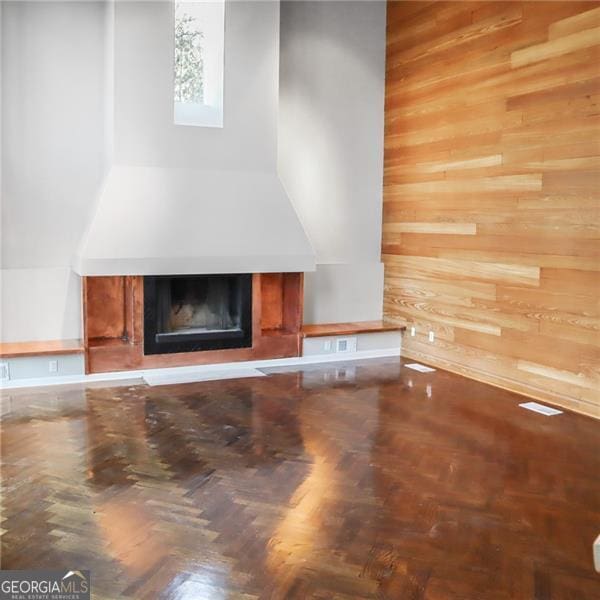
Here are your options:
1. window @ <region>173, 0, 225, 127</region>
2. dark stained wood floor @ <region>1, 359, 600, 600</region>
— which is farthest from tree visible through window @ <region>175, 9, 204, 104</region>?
dark stained wood floor @ <region>1, 359, 600, 600</region>

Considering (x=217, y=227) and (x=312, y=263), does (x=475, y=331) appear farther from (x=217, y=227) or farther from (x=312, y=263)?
(x=217, y=227)

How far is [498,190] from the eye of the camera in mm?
4949

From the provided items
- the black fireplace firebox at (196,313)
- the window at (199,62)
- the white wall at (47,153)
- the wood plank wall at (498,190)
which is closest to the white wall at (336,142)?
the wood plank wall at (498,190)

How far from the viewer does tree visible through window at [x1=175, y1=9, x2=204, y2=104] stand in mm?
5137

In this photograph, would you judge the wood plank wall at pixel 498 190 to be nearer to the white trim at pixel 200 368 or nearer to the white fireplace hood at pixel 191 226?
the white trim at pixel 200 368

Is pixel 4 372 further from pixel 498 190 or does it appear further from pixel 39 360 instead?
pixel 498 190

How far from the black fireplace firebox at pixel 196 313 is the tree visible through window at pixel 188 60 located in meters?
1.53

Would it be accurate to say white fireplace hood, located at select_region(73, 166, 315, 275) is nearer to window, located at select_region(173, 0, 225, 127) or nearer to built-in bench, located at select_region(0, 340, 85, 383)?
window, located at select_region(173, 0, 225, 127)

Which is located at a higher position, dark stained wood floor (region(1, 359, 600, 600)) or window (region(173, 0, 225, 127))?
window (region(173, 0, 225, 127))

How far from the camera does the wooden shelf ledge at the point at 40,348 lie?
467cm

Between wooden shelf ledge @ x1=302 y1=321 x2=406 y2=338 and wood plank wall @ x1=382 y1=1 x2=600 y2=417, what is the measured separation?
0.19 m

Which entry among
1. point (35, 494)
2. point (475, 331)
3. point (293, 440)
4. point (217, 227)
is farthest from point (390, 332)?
point (35, 494)

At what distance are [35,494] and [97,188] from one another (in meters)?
3.11

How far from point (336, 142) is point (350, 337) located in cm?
193
